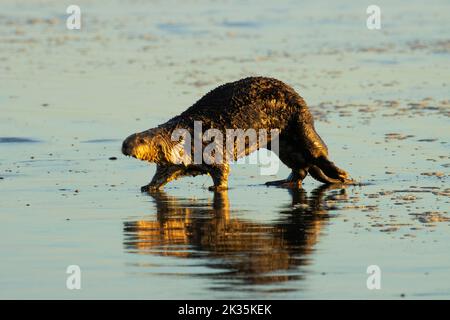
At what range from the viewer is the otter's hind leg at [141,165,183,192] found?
564 inches

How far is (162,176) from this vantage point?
1440 centimetres

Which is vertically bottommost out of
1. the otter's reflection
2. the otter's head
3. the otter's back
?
the otter's reflection

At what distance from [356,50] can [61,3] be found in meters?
12.1

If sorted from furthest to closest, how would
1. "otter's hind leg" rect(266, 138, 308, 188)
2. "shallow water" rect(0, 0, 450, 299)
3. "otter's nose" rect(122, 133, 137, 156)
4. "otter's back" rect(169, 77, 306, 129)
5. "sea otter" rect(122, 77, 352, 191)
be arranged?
"otter's hind leg" rect(266, 138, 308, 188), "otter's back" rect(169, 77, 306, 129), "sea otter" rect(122, 77, 352, 191), "otter's nose" rect(122, 133, 137, 156), "shallow water" rect(0, 0, 450, 299)

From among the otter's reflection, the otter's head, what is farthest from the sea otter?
the otter's reflection

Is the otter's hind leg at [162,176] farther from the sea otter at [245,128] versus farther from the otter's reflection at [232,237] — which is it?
the otter's reflection at [232,237]

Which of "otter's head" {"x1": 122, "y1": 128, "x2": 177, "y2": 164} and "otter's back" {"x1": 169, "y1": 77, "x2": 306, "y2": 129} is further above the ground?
"otter's back" {"x1": 169, "y1": 77, "x2": 306, "y2": 129}

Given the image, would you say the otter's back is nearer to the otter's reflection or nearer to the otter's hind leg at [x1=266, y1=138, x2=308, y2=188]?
the otter's hind leg at [x1=266, y1=138, x2=308, y2=188]

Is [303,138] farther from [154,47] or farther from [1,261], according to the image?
[154,47]

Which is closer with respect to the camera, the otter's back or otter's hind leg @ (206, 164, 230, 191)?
otter's hind leg @ (206, 164, 230, 191)

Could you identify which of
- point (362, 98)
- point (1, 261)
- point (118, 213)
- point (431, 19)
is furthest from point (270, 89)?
point (431, 19)

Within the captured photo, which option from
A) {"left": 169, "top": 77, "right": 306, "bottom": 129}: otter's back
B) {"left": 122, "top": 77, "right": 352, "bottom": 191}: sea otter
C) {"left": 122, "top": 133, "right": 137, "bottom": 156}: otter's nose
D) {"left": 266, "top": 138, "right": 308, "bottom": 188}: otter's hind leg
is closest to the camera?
{"left": 122, "top": 133, "right": 137, "bottom": 156}: otter's nose

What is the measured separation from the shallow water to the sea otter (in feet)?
0.83

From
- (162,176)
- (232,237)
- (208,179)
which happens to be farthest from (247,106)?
(232,237)
